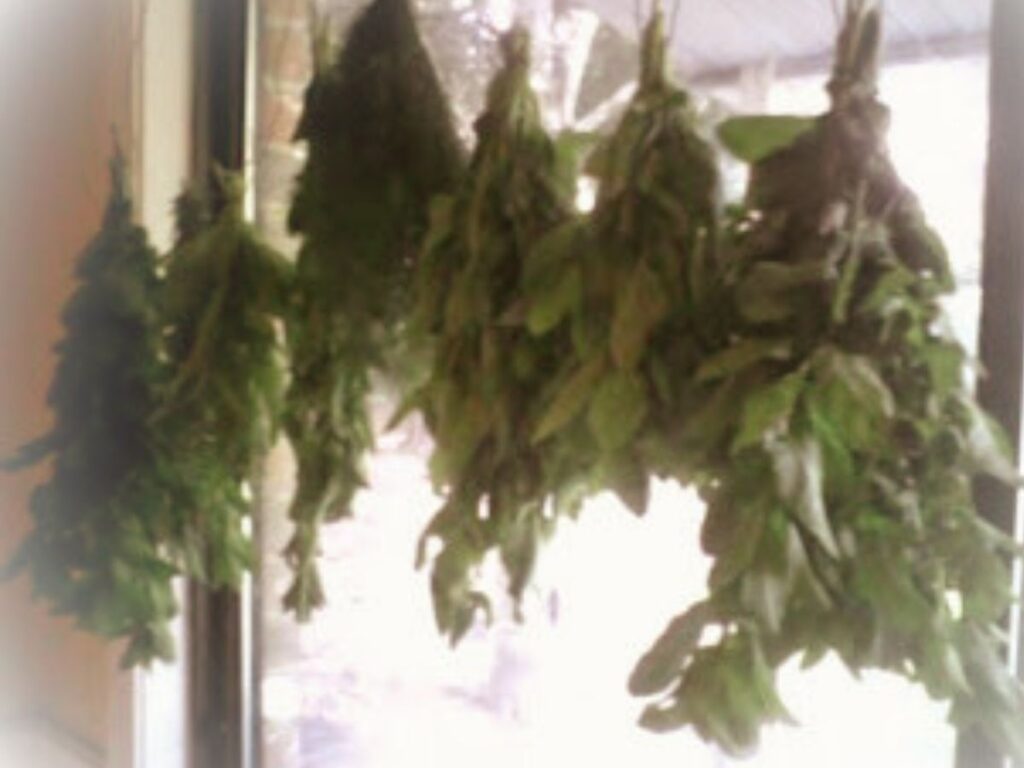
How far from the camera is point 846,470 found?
58 centimetres

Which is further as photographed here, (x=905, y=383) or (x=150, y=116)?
(x=150, y=116)

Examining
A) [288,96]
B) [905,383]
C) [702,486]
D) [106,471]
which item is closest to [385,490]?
[106,471]

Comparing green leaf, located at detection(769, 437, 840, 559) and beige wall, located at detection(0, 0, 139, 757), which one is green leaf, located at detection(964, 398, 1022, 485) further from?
beige wall, located at detection(0, 0, 139, 757)

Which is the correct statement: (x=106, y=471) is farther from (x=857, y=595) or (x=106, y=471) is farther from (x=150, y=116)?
(x=857, y=595)

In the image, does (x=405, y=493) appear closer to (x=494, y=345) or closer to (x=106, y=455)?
(x=106, y=455)

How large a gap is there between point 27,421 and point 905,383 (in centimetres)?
140

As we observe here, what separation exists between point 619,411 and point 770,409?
0.12 m

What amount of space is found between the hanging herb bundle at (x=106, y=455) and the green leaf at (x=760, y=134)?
65 cm

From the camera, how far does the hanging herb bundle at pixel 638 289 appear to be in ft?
2.08

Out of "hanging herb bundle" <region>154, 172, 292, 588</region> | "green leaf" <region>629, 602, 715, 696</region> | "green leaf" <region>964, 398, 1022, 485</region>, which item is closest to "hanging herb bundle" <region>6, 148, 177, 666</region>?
"hanging herb bundle" <region>154, 172, 292, 588</region>

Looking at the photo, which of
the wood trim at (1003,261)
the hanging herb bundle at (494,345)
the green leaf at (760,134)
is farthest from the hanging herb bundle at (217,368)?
the wood trim at (1003,261)

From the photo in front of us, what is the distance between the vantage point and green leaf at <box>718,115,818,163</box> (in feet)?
2.02

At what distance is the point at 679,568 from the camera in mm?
995

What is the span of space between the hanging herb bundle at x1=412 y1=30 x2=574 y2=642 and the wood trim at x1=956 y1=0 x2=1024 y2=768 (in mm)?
327
